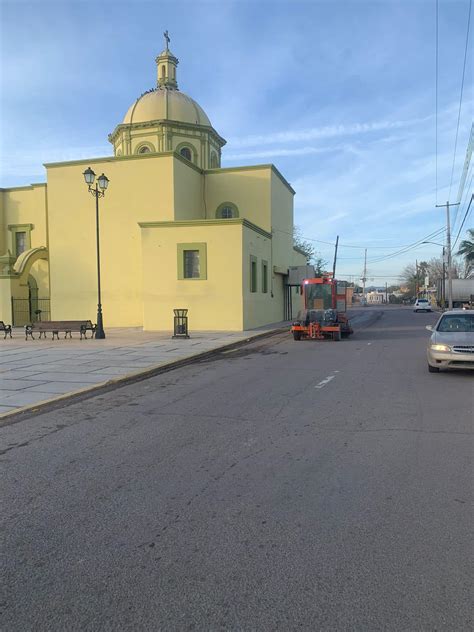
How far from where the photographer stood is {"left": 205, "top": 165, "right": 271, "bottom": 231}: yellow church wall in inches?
1272

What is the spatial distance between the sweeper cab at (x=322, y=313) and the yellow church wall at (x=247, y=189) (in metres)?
11.0

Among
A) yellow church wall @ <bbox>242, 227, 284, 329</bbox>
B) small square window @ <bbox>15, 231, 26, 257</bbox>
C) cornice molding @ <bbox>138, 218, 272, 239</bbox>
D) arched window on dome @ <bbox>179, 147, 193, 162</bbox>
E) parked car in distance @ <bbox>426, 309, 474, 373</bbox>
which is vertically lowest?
parked car in distance @ <bbox>426, 309, 474, 373</bbox>

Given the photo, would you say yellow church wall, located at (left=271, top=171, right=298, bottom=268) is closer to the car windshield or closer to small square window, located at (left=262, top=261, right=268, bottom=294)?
small square window, located at (left=262, top=261, right=268, bottom=294)

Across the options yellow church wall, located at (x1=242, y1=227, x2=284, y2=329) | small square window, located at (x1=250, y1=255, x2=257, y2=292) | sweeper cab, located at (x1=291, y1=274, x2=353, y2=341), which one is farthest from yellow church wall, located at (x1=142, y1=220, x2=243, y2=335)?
sweeper cab, located at (x1=291, y1=274, x2=353, y2=341)

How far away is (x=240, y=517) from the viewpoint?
3.95 m

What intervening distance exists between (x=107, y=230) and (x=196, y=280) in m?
7.91

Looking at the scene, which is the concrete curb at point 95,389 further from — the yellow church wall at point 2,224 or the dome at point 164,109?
the yellow church wall at point 2,224

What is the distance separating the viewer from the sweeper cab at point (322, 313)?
19.9 meters

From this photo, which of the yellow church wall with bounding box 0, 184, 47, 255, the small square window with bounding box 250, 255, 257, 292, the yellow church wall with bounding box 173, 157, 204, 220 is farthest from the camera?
the yellow church wall with bounding box 0, 184, 47, 255

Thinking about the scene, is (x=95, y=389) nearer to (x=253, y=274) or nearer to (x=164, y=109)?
(x=253, y=274)

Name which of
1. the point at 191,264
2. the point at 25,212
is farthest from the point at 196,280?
the point at 25,212

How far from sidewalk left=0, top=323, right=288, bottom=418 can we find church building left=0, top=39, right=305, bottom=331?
4062mm

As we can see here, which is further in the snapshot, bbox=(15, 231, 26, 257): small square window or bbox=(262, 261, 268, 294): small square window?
bbox=(15, 231, 26, 257): small square window

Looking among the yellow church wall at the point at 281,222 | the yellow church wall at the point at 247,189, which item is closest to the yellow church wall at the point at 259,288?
the yellow church wall at the point at 281,222
